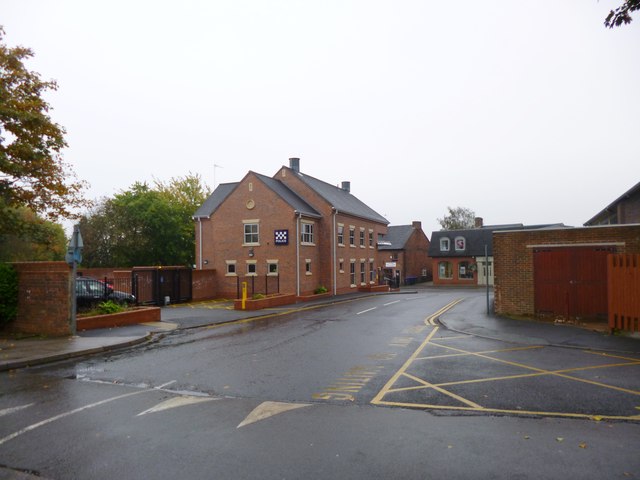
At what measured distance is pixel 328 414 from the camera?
6.71 metres

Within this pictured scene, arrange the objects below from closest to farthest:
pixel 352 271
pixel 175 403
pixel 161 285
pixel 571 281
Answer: pixel 175 403, pixel 571 281, pixel 161 285, pixel 352 271

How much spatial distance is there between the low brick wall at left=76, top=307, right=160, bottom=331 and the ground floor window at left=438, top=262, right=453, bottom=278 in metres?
45.1

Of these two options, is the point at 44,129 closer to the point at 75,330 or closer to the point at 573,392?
the point at 75,330

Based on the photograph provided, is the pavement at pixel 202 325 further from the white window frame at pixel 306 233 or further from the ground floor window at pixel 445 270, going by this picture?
the ground floor window at pixel 445 270

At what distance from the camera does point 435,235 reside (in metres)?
59.0

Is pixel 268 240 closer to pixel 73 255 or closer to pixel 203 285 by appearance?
pixel 203 285

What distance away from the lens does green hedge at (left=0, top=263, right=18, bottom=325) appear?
14.6 metres

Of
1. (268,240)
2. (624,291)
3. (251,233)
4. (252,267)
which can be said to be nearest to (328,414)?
(624,291)

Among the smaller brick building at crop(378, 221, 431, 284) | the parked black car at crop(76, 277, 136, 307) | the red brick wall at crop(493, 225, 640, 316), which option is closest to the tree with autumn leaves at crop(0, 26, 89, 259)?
the parked black car at crop(76, 277, 136, 307)

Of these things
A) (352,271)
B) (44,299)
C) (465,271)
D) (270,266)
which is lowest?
(465,271)

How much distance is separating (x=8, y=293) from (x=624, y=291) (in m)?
19.0

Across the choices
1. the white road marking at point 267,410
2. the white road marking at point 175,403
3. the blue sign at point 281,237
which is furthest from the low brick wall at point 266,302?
the white road marking at point 267,410

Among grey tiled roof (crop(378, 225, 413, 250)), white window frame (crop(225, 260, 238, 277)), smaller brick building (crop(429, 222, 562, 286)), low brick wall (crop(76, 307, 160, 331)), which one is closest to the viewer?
low brick wall (crop(76, 307, 160, 331))

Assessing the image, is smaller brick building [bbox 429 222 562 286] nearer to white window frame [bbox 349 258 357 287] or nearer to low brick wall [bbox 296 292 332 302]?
white window frame [bbox 349 258 357 287]
